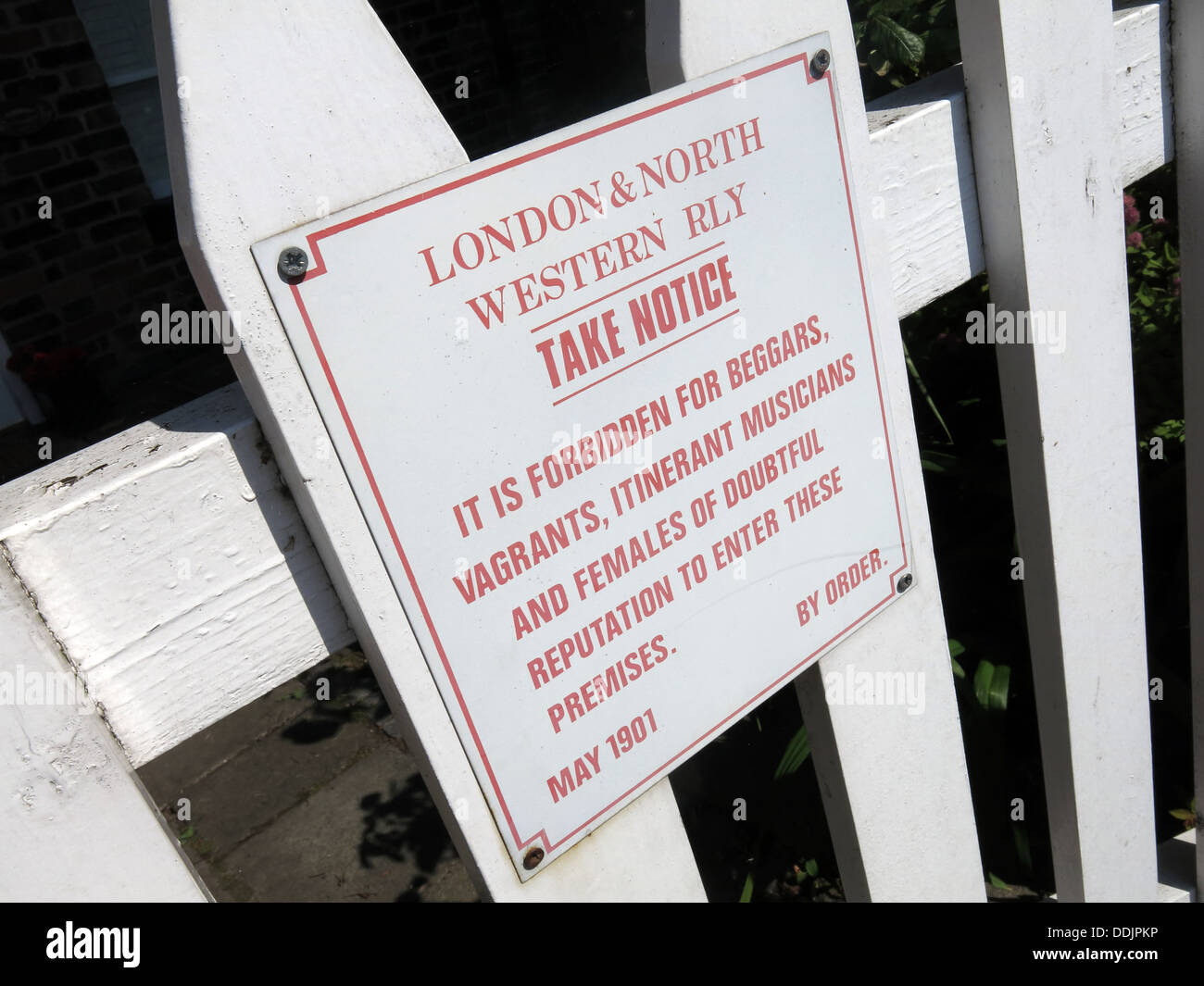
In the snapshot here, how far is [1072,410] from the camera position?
4.66 ft

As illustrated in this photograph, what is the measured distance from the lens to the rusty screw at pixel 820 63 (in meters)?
1.08

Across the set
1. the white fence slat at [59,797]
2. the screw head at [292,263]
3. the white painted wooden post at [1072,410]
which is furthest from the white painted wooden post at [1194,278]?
the white fence slat at [59,797]

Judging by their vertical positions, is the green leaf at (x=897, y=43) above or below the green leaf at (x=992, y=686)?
above

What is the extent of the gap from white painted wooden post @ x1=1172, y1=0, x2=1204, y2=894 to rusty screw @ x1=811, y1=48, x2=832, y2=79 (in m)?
0.73

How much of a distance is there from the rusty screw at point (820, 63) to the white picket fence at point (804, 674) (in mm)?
29

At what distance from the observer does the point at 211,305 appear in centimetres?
76

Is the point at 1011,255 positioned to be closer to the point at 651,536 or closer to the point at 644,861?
the point at 651,536

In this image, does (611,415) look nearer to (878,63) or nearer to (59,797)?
(59,797)

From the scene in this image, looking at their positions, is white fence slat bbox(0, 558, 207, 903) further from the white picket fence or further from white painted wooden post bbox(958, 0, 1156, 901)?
white painted wooden post bbox(958, 0, 1156, 901)

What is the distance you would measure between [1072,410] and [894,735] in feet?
1.80

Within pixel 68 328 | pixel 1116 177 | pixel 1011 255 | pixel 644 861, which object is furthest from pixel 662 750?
pixel 68 328

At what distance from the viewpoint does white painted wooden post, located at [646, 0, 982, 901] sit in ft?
3.89

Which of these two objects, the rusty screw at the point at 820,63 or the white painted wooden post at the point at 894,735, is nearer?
the rusty screw at the point at 820,63

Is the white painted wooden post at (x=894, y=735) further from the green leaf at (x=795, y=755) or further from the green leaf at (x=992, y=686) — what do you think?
the green leaf at (x=992, y=686)
